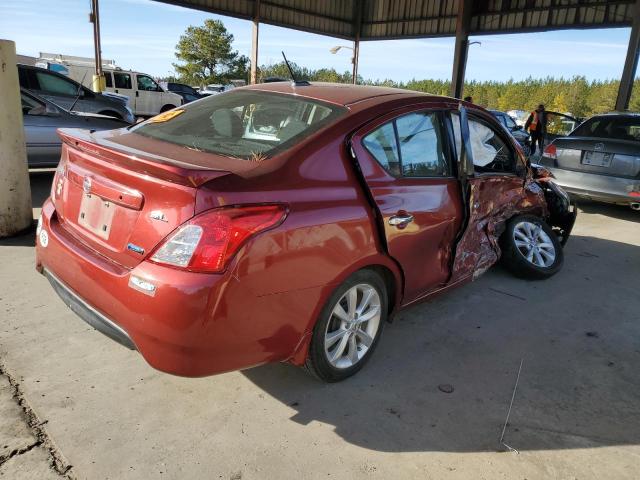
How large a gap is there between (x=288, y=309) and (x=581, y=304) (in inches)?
118

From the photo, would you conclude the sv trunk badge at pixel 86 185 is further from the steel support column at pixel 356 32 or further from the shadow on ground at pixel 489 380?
the steel support column at pixel 356 32

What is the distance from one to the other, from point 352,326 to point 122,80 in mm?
18460

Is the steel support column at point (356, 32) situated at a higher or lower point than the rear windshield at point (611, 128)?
higher

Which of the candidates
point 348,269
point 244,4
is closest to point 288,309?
point 348,269

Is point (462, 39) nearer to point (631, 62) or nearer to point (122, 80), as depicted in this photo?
point (631, 62)

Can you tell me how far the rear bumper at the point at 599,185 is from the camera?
6.68m

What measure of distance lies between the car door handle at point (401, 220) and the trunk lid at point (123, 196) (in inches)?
41.3

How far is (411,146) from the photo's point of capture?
2.96 meters

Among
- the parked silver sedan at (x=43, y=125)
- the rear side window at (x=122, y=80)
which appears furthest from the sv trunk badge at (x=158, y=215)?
the rear side window at (x=122, y=80)

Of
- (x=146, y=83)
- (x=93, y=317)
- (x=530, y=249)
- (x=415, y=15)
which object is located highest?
(x=415, y=15)

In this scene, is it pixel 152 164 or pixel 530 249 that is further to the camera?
pixel 530 249

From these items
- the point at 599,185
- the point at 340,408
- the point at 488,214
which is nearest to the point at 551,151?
the point at 599,185

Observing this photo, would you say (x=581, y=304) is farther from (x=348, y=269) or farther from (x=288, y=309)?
(x=288, y=309)

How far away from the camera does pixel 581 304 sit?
4.14m
